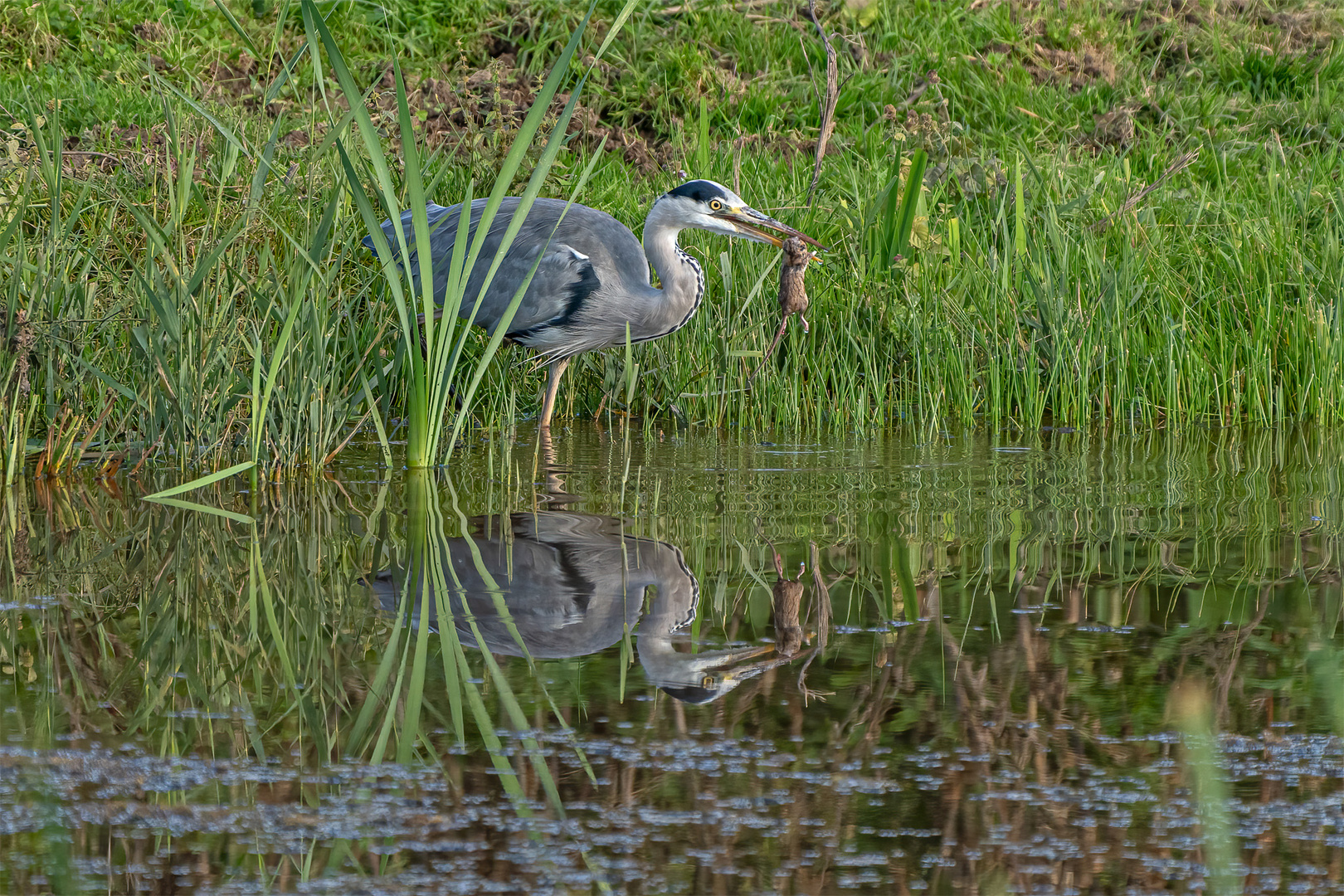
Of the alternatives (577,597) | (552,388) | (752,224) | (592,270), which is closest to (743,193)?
(752,224)

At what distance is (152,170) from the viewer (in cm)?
605

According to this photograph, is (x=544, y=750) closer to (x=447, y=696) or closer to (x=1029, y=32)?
(x=447, y=696)

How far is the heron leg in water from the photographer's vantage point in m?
6.75

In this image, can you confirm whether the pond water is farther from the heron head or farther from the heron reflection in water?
the heron head

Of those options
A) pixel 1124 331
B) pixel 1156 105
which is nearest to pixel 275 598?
pixel 1124 331

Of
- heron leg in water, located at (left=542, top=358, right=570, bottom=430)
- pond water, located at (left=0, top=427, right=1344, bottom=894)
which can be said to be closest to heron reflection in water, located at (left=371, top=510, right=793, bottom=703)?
pond water, located at (left=0, top=427, right=1344, bottom=894)

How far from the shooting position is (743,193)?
319 inches

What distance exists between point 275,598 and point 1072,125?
7606mm

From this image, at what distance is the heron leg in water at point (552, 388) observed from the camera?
675 centimetres

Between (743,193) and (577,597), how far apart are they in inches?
187

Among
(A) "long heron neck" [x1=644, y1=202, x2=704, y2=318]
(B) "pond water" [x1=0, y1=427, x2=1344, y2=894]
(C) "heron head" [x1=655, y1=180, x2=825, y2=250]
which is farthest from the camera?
(A) "long heron neck" [x1=644, y1=202, x2=704, y2=318]

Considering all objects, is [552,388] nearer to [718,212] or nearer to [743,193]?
[718,212]

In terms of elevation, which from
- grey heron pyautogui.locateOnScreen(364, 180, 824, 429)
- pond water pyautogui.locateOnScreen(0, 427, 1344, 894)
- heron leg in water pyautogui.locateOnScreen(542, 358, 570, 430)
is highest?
grey heron pyautogui.locateOnScreen(364, 180, 824, 429)

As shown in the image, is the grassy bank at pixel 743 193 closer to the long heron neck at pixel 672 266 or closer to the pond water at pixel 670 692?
the long heron neck at pixel 672 266
